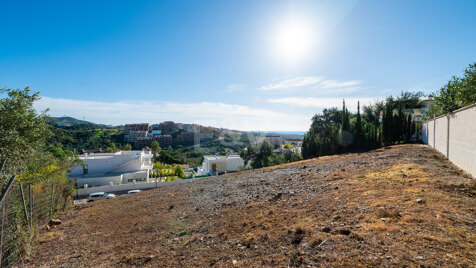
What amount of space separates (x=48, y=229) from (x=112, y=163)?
22252 mm

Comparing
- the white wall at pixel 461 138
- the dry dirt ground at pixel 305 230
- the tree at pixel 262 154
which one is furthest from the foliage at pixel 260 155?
the dry dirt ground at pixel 305 230

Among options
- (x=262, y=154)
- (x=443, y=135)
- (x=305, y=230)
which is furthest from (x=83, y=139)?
(x=443, y=135)

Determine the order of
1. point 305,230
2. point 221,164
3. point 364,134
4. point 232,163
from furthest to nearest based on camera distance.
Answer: point 232,163, point 221,164, point 364,134, point 305,230

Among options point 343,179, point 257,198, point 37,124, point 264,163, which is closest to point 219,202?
point 257,198

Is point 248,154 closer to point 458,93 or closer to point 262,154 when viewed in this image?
point 262,154

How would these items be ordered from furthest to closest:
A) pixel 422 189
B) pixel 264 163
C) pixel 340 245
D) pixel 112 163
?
pixel 112 163 → pixel 264 163 → pixel 422 189 → pixel 340 245

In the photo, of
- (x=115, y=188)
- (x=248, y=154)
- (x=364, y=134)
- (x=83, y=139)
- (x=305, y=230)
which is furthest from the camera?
(x=83, y=139)

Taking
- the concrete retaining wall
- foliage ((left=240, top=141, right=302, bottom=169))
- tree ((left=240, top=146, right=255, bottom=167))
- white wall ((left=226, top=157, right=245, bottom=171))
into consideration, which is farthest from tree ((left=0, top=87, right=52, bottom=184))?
white wall ((left=226, top=157, right=245, bottom=171))

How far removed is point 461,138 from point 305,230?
21.2 feet

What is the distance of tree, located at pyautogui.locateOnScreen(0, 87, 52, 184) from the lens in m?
5.12

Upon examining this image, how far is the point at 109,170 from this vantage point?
25.7 metres

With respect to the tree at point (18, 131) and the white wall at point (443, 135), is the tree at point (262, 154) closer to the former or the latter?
the white wall at point (443, 135)

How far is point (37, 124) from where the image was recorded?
6020 mm

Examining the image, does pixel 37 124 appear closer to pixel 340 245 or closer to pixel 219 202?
pixel 219 202
